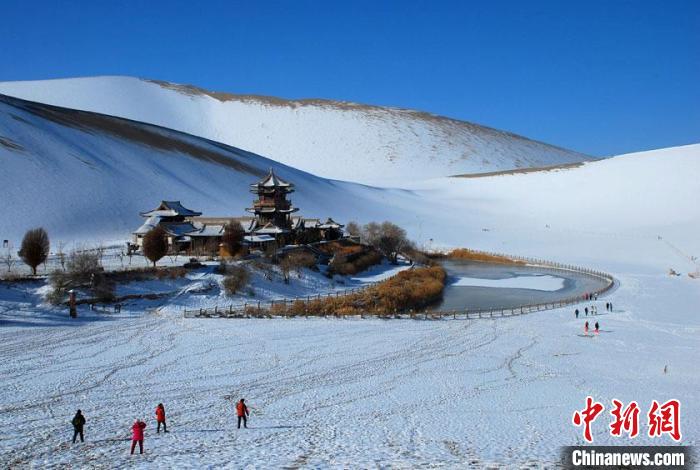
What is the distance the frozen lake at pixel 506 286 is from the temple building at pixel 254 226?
10.9 metres

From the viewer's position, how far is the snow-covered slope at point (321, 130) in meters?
124

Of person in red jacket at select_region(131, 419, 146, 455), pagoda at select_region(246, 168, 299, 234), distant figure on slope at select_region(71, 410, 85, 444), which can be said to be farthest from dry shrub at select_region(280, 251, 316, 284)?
person in red jacket at select_region(131, 419, 146, 455)

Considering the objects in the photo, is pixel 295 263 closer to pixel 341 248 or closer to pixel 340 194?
pixel 341 248

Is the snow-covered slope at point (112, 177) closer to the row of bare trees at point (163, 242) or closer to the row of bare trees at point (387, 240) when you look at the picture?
the row of bare trees at point (163, 242)

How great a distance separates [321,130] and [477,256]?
96.8 m

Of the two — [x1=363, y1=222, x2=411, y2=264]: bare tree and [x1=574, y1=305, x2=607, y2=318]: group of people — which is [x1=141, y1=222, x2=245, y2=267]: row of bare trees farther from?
[x1=574, y1=305, x2=607, y2=318]: group of people

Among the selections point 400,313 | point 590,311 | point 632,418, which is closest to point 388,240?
point 400,313

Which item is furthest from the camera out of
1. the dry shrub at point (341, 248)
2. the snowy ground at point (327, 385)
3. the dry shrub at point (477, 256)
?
the dry shrub at point (477, 256)

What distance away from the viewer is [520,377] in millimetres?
16875

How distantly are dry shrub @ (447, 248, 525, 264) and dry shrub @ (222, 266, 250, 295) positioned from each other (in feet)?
84.2

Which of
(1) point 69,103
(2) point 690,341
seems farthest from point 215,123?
(2) point 690,341

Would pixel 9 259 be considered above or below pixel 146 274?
above

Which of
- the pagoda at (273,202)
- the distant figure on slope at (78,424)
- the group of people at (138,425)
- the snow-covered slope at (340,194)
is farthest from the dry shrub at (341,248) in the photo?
the distant figure on slope at (78,424)

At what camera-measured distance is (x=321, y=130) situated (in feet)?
473
